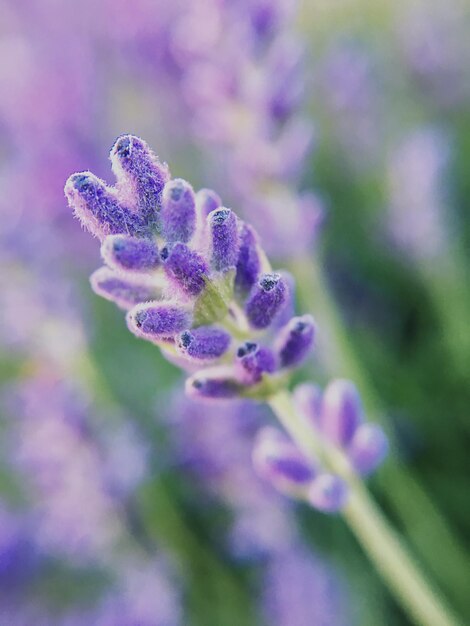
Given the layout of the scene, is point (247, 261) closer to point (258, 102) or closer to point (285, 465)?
point (285, 465)

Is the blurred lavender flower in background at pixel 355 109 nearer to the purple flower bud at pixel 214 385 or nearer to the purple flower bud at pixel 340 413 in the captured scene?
the purple flower bud at pixel 340 413

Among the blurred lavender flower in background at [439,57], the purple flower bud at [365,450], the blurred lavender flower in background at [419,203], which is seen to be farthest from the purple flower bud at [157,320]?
the blurred lavender flower in background at [439,57]

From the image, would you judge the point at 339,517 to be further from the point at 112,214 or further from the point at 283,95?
the point at 112,214

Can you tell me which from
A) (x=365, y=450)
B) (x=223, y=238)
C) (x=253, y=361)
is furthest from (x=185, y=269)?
(x=365, y=450)

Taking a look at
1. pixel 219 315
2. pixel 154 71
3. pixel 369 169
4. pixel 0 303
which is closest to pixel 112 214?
pixel 219 315

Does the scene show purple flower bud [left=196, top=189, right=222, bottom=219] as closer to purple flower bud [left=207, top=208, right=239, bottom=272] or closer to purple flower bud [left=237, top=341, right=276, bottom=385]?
purple flower bud [left=207, top=208, right=239, bottom=272]

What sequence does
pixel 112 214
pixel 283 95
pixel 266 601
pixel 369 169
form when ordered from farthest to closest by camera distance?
pixel 369 169 < pixel 266 601 < pixel 283 95 < pixel 112 214
